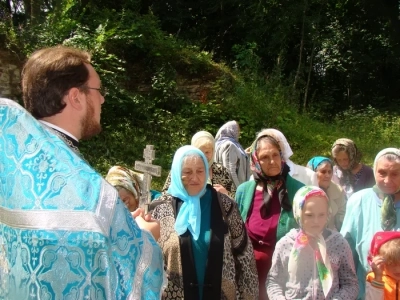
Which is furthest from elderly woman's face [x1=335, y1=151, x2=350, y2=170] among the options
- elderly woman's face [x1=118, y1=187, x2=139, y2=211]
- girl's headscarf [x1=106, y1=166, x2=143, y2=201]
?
elderly woman's face [x1=118, y1=187, x2=139, y2=211]

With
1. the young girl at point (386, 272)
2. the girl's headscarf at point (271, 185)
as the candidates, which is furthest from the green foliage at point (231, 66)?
the young girl at point (386, 272)

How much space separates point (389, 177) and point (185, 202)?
155 centimetres

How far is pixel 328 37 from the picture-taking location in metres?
18.9

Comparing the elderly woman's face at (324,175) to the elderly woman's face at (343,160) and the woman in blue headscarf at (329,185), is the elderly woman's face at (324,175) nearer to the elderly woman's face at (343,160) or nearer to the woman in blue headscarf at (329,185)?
the woman in blue headscarf at (329,185)

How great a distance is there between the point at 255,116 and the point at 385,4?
926cm

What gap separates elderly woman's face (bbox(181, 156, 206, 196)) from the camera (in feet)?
12.6

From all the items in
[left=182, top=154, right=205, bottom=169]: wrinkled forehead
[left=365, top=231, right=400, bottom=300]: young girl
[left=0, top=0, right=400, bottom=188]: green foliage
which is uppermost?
[left=0, top=0, right=400, bottom=188]: green foliage

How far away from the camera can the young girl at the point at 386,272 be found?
346 centimetres

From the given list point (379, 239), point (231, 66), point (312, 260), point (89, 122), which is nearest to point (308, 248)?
point (312, 260)

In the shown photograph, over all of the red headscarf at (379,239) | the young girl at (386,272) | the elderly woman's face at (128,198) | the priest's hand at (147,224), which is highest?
the priest's hand at (147,224)

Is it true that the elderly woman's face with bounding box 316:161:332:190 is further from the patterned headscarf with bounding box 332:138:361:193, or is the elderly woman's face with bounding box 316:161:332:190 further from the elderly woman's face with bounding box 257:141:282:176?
the elderly woman's face with bounding box 257:141:282:176

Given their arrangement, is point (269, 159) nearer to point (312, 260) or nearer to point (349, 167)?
point (312, 260)

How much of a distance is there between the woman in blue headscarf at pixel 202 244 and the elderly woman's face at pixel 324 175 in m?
2.22

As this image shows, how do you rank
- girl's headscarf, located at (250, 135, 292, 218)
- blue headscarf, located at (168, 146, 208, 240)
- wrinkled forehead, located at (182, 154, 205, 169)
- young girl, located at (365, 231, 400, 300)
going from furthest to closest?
girl's headscarf, located at (250, 135, 292, 218) < wrinkled forehead, located at (182, 154, 205, 169) < blue headscarf, located at (168, 146, 208, 240) < young girl, located at (365, 231, 400, 300)
